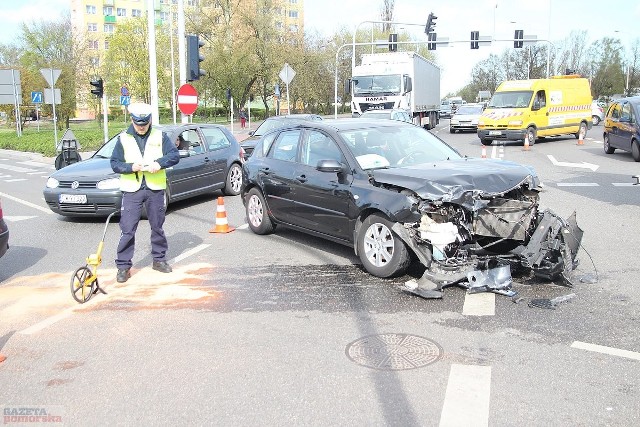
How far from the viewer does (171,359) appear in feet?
15.1

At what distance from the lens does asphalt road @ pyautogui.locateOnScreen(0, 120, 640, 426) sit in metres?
3.77

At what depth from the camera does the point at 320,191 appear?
738cm

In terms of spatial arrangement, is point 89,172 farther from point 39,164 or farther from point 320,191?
point 39,164

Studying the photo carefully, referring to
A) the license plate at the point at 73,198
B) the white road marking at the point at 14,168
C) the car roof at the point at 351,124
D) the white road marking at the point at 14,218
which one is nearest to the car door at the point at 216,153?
the license plate at the point at 73,198

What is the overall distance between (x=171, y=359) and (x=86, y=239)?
17.2ft

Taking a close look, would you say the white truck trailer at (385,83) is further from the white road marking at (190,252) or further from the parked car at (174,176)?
the white road marking at (190,252)

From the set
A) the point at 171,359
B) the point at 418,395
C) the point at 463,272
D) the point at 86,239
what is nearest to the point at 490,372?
the point at 418,395

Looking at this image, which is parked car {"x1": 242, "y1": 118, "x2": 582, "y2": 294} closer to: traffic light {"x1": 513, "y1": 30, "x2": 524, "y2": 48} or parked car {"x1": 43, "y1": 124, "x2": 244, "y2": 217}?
parked car {"x1": 43, "y1": 124, "x2": 244, "y2": 217}

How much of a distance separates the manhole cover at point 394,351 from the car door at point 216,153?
26.2 ft

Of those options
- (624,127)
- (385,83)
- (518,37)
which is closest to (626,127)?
(624,127)

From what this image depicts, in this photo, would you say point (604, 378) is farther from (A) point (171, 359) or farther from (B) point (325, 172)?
(B) point (325, 172)

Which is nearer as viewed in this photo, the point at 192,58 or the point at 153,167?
the point at 153,167

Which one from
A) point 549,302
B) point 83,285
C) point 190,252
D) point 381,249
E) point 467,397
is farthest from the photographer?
point 190,252

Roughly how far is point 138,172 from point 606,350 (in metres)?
4.73
